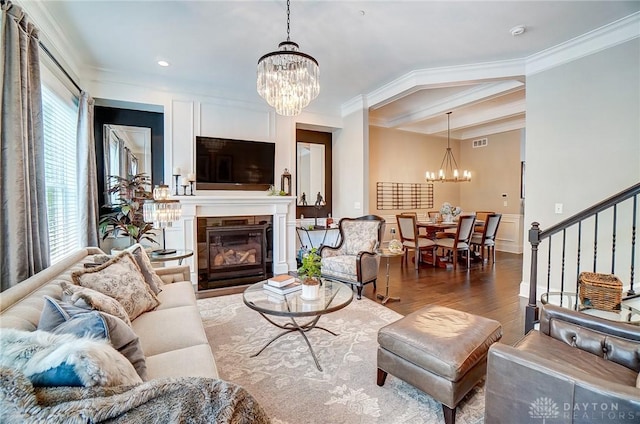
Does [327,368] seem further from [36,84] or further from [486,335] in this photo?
[36,84]

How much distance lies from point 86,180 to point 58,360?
12.2 ft

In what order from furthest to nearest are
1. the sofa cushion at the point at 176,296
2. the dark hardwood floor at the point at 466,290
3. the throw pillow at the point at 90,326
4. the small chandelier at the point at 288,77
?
the dark hardwood floor at the point at 466,290, the small chandelier at the point at 288,77, the sofa cushion at the point at 176,296, the throw pillow at the point at 90,326

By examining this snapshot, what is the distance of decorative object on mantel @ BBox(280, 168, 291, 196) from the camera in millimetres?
5492

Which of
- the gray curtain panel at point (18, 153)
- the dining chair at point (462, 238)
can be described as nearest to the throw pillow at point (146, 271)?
the gray curtain panel at point (18, 153)

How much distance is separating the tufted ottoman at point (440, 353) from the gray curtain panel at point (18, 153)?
251 centimetres

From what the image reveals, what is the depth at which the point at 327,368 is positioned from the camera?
7.60 feet

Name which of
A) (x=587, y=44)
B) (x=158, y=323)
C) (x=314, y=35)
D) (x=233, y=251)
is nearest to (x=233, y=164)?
(x=233, y=251)

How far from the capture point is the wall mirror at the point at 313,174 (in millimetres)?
6215

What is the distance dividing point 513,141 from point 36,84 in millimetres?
8700

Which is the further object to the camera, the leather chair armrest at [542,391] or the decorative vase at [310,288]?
the decorative vase at [310,288]

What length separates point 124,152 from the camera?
4.64m

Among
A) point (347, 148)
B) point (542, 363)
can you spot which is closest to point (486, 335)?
point (542, 363)

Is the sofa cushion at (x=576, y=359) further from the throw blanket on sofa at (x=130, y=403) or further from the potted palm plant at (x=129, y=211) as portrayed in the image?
the potted palm plant at (x=129, y=211)

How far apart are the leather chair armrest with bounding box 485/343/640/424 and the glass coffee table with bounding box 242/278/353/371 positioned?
113 cm
